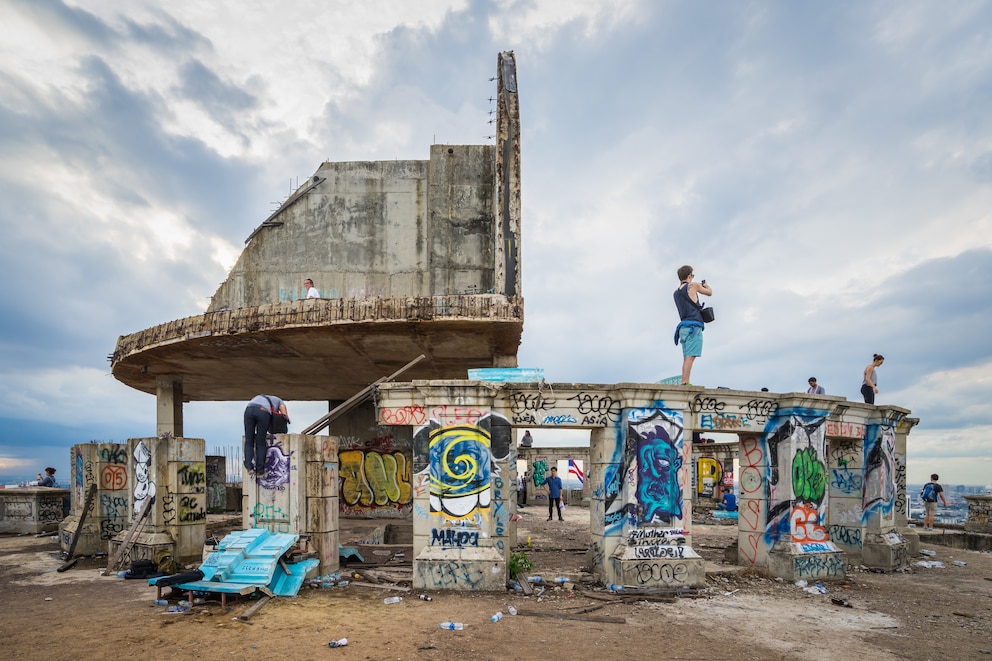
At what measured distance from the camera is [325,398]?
108ft

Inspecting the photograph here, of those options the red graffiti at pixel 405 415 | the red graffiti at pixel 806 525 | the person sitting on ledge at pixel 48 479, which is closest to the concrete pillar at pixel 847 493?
the red graffiti at pixel 806 525

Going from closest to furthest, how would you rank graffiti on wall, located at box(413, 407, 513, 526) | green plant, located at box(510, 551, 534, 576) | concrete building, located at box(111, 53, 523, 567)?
graffiti on wall, located at box(413, 407, 513, 526) < green plant, located at box(510, 551, 534, 576) < concrete building, located at box(111, 53, 523, 567)

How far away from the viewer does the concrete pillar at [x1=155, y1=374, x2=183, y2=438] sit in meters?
25.7

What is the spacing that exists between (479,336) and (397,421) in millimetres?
7549

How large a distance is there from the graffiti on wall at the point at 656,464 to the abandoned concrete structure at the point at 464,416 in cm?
3

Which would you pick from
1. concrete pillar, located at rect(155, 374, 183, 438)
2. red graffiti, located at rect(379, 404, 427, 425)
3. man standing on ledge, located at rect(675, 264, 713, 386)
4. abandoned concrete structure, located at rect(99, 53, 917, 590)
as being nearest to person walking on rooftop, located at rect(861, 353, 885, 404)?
abandoned concrete structure, located at rect(99, 53, 917, 590)

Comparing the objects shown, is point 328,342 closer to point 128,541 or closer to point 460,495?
point 128,541

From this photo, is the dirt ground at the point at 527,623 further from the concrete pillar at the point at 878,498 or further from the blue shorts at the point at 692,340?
the blue shorts at the point at 692,340

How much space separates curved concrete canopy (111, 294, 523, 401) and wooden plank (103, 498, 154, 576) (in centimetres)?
561

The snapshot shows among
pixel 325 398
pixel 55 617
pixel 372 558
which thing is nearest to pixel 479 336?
pixel 372 558

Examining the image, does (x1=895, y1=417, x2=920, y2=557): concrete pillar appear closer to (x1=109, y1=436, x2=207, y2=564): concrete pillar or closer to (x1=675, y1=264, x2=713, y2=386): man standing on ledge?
(x1=675, y1=264, x2=713, y2=386): man standing on ledge

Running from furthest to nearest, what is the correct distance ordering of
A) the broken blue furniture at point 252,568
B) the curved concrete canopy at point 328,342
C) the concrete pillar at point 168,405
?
the concrete pillar at point 168,405 < the curved concrete canopy at point 328,342 < the broken blue furniture at point 252,568

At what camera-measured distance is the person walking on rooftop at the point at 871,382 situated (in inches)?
643

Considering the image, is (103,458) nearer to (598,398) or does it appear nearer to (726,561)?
(598,398)
